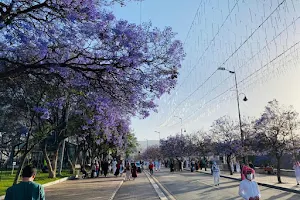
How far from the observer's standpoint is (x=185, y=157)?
68.6 meters

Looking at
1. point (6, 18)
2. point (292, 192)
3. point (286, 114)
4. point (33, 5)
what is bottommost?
point (292, 192)

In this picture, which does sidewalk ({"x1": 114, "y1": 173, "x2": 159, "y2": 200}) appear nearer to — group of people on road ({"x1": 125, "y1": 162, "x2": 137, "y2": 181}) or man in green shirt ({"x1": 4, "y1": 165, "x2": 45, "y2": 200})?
group of people on road ({"x1": 125, "y1": 162, "x2": 137, "y2": 181})

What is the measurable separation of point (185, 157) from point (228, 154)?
3724cm

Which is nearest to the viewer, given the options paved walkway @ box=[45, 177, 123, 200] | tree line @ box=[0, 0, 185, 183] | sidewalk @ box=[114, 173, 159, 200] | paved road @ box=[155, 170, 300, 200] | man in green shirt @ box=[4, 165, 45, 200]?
man in green shirt @ box=[4, 165, 45, 200]

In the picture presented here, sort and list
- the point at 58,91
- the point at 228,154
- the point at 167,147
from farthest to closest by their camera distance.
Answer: the point at 167,147 < the point at 228,154 < the point at 58,91

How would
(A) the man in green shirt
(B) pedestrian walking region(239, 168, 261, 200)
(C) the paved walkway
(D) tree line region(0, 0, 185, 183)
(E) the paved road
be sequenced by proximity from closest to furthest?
(A) the man in green shirt, (B) pedestrian walking region(239, 168, 261, 200), (D) tree line region(0, 0, 185, 183), (E) the paved road, (C) the paved walkway

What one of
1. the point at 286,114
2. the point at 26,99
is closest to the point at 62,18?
the point at 26,99

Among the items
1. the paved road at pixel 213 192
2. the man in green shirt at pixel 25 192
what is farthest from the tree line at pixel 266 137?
the man in green shirt at pixel 25 192

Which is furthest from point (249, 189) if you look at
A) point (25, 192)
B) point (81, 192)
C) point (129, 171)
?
point (129, 171)

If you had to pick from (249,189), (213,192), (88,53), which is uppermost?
(88,53)

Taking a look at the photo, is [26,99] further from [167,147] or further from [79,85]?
[167,147]

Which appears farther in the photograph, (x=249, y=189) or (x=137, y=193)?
(x=137, y=193)

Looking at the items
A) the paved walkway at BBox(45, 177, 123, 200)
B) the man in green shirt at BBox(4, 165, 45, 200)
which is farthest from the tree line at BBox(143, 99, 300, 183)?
the man in green shirt at BBox(4, 165, 45, 200)

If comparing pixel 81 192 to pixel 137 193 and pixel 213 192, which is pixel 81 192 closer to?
pixel 137 193
